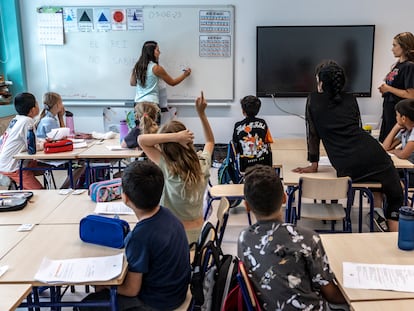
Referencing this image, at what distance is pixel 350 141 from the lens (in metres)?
3.01

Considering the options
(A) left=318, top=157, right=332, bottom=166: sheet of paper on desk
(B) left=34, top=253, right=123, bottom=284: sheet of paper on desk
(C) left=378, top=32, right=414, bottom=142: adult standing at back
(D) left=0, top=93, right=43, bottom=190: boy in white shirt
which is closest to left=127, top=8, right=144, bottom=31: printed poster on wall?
(D) left=0, top=93, right=43, bottom=190: boy in white shirt

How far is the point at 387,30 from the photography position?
18.1ft

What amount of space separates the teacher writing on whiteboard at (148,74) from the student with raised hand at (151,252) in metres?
3.62

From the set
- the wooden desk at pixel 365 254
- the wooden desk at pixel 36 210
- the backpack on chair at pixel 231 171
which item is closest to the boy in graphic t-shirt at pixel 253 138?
the backpack on chair at pixel 231 171

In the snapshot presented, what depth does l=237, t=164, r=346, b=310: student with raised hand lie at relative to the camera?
1537 mm

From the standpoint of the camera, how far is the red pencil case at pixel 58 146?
3.73 metres

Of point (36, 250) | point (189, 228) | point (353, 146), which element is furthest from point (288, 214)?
point (36, 250)

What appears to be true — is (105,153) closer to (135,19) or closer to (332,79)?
(332,79)

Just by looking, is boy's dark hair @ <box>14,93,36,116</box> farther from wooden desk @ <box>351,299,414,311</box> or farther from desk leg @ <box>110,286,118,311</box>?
wooden desk @ <box>351,299,414,311</box>

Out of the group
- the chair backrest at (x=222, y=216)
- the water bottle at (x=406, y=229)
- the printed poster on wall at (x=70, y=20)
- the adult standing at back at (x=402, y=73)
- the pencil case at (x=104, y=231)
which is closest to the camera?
the water bottle at (x=406, y=229)

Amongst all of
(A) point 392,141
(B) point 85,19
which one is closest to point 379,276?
(A) point 392,141

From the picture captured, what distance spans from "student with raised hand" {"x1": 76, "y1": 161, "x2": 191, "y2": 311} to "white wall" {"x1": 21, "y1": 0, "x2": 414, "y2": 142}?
4.07m

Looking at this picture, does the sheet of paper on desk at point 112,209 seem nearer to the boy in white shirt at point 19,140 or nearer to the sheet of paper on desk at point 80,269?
the sheet of paper on desk at point 80,269

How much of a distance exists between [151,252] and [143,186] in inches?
10.1
